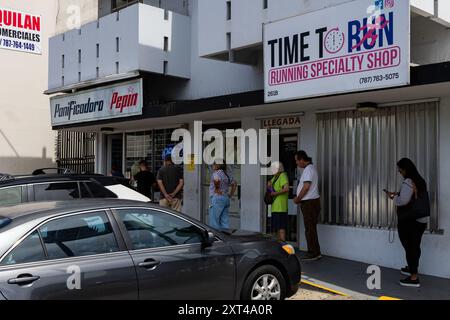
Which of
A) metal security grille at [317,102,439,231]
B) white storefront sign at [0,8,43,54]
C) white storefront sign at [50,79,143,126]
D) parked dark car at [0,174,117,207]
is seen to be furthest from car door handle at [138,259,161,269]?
white storefront sign at [0,8,43,54]

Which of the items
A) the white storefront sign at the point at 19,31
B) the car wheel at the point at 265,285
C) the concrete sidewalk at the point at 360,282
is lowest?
the concrete sidewalk at the point at 360,282

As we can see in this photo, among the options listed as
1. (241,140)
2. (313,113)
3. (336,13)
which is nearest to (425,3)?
(336,13)

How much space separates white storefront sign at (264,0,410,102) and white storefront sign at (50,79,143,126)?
4.08 metres

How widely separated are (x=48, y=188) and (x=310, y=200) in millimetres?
4090

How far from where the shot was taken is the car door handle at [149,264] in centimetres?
438

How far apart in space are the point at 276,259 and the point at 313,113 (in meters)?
4.12

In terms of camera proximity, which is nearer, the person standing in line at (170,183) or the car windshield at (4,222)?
the car windshield at (4,222)

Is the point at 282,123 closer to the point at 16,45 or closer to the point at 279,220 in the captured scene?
the point at 279,220

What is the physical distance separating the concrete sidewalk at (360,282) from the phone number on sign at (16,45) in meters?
10.5

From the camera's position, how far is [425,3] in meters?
6.46

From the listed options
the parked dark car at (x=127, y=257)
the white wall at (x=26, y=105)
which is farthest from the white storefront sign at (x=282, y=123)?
the white wall at (x=26, y=105)

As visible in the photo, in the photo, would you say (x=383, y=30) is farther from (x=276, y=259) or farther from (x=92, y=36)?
(x=92, y=36)

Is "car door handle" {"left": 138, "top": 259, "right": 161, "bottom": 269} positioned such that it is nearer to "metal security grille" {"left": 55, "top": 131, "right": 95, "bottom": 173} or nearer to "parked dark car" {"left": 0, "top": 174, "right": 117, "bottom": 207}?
"parked dark car" {"left": 0, "top": 174, "right": 117, "bottom": 207}

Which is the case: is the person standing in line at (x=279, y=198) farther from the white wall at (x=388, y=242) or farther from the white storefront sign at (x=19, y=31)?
the white storefront sign at (x=19, y=31)
